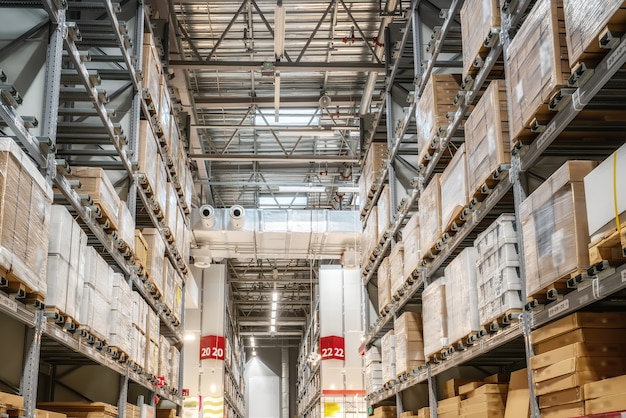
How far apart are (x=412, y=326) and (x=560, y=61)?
557cm

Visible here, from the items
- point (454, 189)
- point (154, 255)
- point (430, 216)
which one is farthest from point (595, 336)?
point (154, 255)

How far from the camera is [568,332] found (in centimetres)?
521

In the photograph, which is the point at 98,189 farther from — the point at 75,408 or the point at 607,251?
the point at 607,251


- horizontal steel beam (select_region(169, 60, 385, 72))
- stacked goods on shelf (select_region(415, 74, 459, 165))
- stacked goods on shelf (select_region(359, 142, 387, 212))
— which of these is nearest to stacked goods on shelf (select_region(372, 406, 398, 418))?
stacked goods on shelf (select_region(359, 142, 387, 212))

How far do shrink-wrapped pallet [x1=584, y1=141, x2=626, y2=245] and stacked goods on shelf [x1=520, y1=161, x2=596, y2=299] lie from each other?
7.3 inches

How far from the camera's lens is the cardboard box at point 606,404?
439 centimetres

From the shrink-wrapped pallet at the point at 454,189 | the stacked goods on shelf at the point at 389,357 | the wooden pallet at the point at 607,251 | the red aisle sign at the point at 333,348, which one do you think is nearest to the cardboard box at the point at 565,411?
the wooden pallet at the point at 607,251

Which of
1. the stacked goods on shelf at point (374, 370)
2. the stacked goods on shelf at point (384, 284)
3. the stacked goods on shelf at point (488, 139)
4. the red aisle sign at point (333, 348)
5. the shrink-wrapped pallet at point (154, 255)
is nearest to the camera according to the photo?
the stacked goods on shelf at point (488, 139)

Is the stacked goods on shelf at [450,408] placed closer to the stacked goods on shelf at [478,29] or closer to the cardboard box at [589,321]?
the cardboard box at [589,321]

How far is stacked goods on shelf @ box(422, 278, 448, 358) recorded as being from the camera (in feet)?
27.1

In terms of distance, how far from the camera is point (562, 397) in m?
5.16

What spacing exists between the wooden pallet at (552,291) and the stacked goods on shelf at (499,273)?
0.32 metres

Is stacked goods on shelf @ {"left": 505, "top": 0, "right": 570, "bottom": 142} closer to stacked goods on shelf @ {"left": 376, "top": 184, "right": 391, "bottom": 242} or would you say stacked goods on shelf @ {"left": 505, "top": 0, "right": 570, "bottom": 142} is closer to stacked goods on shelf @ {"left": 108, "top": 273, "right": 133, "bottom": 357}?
stacked goods on shelf @ {"left": 108, "top": 273, "right": 133, "bottom": 357}

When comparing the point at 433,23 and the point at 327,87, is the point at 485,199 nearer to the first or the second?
the point at 433,23
